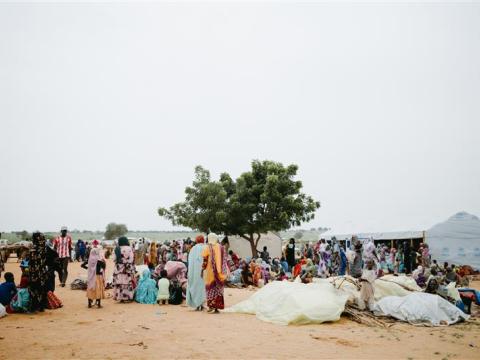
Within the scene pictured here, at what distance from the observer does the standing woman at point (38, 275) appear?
9867 millimetres

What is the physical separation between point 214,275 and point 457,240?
18377 millimetres

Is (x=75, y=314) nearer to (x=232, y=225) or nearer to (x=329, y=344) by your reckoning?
(x=329, y=344)

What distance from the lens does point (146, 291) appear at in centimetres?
1181

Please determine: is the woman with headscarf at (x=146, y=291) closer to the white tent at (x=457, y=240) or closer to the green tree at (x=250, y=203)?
the green tree at (x=250, y=203)

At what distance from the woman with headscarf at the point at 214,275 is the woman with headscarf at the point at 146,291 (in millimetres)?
2109

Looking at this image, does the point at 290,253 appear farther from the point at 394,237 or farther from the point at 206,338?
the point at 206,338

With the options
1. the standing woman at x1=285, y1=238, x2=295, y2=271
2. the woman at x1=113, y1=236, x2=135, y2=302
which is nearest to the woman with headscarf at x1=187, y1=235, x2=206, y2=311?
the woman at x1=113, y1=236, x2=135, y2=302

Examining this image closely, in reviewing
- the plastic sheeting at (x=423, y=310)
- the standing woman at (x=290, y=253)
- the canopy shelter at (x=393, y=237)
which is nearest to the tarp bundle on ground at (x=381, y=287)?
the plastic sheeting at (x=423, y=310)

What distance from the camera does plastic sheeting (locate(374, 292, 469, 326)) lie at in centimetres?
924

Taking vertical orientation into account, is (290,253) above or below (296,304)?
above

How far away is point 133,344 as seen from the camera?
6.78 metres

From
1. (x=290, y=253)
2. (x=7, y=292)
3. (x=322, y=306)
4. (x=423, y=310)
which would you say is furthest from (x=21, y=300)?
(x=290, y=253)

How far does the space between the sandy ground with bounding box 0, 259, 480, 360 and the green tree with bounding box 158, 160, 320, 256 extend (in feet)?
56.8

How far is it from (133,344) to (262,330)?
253 centimetres
